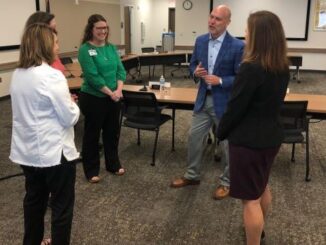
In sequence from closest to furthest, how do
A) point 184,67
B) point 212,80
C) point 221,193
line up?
point 212,80 → point 221,193 → point 184,67

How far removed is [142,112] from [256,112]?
203cm

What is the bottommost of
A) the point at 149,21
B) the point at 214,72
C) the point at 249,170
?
the point at 249,170

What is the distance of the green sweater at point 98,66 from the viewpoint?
287 cm

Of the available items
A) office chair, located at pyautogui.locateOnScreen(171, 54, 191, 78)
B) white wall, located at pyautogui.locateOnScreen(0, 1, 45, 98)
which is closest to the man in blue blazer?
white wall, located at pyautogui.locateOnScreen(0, 1, 45, 98)

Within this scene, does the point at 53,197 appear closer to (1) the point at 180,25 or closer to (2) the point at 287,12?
(2) the point at 287,12

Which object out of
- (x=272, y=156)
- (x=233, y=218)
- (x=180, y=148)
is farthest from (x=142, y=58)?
(x=272, y=156)

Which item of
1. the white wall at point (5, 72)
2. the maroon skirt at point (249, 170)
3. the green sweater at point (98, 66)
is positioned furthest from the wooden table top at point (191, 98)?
the white wall at point (5, 72)

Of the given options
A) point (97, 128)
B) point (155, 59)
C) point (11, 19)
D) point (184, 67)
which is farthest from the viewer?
point (184, 67)

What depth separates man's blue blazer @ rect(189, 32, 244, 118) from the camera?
263 cm

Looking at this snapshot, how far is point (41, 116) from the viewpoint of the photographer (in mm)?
1658

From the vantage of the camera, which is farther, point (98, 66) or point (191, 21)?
point (191, 21)

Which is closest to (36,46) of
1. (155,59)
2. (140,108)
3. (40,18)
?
(40,18)

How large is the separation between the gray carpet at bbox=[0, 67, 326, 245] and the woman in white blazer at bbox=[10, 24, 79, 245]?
0.60m

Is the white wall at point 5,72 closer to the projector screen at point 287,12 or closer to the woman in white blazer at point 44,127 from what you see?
the woman in white blazer at point 44,127
